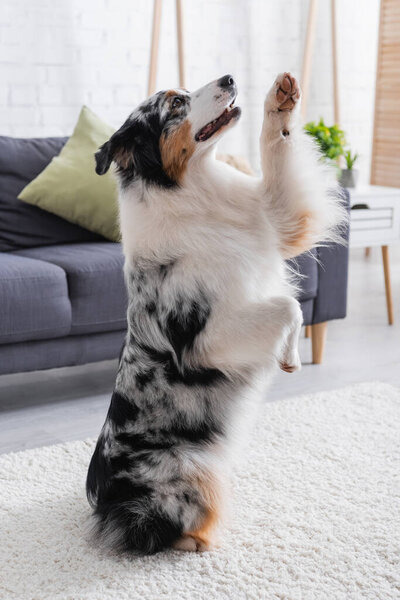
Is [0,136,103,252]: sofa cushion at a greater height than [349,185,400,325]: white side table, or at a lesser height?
greater

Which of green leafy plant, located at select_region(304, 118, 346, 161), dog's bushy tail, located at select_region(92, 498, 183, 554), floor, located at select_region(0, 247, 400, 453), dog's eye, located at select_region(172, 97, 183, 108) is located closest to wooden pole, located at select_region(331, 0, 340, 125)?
green leafy plant, located at select_region(304, 118, 346, 161)

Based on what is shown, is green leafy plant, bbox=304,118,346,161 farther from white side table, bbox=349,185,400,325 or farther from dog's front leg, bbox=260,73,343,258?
dog's front leg, bbox=260,73,343,258

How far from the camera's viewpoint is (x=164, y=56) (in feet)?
15.8

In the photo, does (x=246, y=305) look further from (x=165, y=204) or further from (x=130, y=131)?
(x=130, y=131)

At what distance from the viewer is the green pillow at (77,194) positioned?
10.7 feet

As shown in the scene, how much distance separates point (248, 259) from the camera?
1797mm

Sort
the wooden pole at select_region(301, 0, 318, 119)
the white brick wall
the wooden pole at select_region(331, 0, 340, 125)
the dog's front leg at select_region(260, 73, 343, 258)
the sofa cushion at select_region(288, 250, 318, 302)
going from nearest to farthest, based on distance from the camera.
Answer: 1. the dog's front leg at select_region(260, 73, 343, 258)
2. the sofa cushion at select_region(288, 250, 318, 302)
3. the white brick wall
4. the wooden pole at select_region(301, 0, 318, 119)
5. the wooden pole at select_region(331, 0, 340, 125)

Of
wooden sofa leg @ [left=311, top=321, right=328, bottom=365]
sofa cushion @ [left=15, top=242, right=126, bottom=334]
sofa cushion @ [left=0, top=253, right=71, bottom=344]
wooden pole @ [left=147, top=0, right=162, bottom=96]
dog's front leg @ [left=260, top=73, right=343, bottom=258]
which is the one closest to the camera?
dog's front leg @ [left=260, top=73, right=343, bottom=258]

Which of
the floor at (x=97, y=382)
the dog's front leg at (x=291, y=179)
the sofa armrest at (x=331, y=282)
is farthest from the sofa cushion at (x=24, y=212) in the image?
the dog's front leg at (x=291, y=179)

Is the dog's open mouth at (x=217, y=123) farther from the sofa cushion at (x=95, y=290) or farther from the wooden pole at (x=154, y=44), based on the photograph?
the wooden pole at (x=154, y=44)

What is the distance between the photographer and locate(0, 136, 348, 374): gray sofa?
2.77 m

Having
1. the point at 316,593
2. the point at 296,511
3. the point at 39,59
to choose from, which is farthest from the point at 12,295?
the point at 39,59

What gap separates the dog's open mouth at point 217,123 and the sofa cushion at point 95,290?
1.28m

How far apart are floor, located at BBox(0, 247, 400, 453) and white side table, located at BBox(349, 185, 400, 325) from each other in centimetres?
48
